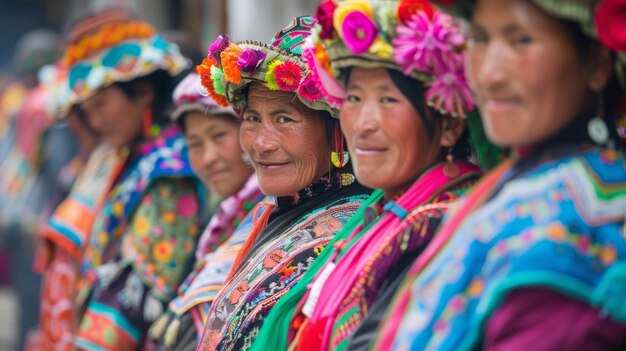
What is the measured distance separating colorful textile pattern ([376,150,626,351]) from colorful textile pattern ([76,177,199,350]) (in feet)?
8.84

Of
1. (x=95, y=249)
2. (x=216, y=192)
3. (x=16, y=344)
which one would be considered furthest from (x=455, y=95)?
(x=16, y=344)

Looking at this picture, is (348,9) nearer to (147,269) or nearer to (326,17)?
(326,17)

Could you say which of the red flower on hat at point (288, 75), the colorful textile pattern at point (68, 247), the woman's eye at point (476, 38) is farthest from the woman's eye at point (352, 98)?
the colorful textile pattern at point (68, 247)

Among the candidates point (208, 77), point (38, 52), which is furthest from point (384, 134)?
point (38, 52)

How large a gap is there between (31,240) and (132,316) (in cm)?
486

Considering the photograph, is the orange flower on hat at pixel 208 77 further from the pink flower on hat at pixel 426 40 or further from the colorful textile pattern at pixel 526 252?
the colorful textile pattern at pixel 526 252

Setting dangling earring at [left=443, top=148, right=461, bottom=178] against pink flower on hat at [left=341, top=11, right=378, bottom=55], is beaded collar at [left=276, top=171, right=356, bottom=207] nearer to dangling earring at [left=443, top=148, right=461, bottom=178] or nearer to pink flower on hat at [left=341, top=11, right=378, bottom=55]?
dangling earring at [left=443, top=148, right=461, bottom=178]

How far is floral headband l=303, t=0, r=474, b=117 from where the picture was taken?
8.10 feet

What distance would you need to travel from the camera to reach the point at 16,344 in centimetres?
891

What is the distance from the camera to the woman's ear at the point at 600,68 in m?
2.11

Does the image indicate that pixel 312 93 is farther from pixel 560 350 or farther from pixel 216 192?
pixel 560 350

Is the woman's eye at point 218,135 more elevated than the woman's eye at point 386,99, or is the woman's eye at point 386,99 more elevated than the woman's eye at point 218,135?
the woman's eye at point 386,99

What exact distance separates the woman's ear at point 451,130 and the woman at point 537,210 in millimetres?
417

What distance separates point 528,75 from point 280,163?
146 centimetres
